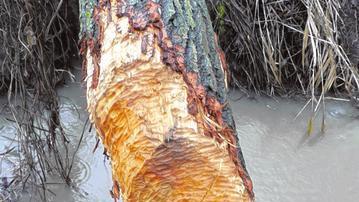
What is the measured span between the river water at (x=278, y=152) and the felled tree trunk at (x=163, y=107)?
3.36 feet

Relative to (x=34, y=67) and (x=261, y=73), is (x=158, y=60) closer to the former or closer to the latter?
(x=34, y=67)

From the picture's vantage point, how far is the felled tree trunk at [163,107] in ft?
3.89

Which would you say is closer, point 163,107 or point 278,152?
point 163,107

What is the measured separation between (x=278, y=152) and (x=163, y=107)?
1.37m

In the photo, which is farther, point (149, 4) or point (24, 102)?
point (24, 102)

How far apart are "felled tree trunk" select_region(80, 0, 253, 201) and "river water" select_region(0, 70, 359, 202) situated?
40.3 inches

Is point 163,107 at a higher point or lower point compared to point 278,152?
higher

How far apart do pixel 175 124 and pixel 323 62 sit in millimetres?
1506

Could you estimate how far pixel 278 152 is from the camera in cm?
Result: 249

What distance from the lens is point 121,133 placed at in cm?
125

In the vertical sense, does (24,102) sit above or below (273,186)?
above

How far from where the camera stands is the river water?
2.28 m

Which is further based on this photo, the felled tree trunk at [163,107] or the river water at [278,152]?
the river water at [278,152]

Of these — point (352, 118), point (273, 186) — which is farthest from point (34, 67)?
point (352, 118)
